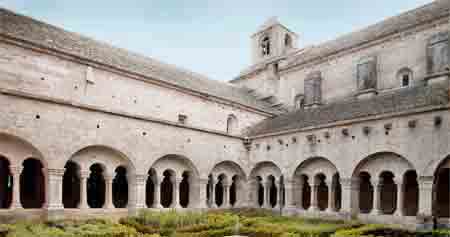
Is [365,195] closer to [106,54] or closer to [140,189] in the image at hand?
[140,189]

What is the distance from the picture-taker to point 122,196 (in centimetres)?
1912

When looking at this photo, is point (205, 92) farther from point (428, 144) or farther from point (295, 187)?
point (428, 144)

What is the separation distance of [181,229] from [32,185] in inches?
360

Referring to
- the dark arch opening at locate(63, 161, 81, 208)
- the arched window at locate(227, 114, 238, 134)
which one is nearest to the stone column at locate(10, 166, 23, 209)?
the dark arch opening at locate(63, 161, 81, 208)

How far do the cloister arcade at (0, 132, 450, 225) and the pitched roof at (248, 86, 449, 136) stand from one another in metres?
1.94

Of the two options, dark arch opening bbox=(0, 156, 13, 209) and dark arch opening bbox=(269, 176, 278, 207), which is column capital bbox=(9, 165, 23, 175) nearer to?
dark arch opening bbox=(0, 156, 13, 209)

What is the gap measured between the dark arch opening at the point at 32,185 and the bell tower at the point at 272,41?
2030 centimetres

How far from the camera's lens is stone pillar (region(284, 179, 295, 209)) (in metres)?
17.4

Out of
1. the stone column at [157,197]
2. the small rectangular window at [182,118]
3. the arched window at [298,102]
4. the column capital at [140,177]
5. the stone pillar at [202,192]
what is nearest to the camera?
the column capital at [140,177]

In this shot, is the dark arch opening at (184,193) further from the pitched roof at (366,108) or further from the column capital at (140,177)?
the column capital at (140,177)

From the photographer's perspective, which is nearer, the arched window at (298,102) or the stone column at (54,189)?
the stone column at (54,189)

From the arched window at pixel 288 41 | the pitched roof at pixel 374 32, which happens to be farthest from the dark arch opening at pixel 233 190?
the arched window at pixel 288 41

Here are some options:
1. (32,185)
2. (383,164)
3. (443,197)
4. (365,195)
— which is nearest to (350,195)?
(383,164)

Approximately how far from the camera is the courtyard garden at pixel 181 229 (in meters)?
9.59
